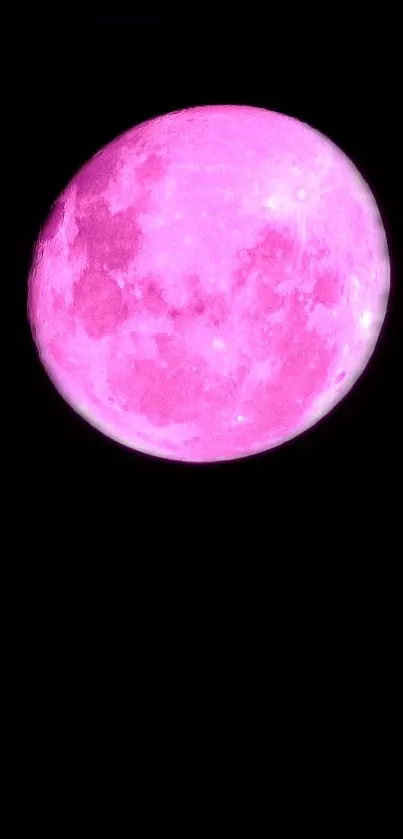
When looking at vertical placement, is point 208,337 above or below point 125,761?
above

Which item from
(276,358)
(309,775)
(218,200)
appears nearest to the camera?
(218,200)

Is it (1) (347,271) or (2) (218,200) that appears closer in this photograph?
(2) (218,200)

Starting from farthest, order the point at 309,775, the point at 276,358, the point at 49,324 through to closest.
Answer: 1. the point at 309,775
2. the point at 49,324
3. the point at 276,358

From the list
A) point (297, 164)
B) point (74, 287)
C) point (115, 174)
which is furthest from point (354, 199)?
point (74, 287)

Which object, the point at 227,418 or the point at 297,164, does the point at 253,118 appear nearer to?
the point at 297,164

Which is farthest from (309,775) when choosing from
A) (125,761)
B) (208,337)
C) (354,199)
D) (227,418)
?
(354,199)

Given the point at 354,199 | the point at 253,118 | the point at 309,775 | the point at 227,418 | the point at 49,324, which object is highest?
the point at 253,118

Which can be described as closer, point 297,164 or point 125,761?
point 297,164

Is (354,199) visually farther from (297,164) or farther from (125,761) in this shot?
(125,761)

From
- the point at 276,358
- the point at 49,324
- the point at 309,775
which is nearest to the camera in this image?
the point at 276,358
